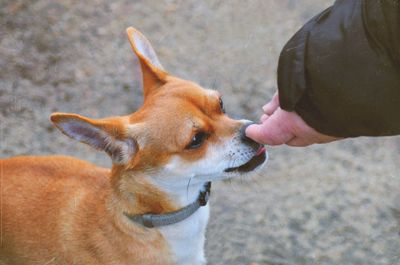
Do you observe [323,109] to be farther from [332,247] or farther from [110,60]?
[110,60]

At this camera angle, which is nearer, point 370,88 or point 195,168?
point 370,88

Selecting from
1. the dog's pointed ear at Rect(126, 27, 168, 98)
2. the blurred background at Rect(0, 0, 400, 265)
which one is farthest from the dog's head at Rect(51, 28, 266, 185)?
the blurred background at Rect(0, 0, 400, 265)

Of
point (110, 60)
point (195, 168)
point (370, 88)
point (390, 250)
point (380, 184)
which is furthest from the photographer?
point (110, 60)

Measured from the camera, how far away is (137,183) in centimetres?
278

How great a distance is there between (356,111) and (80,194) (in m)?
1.58

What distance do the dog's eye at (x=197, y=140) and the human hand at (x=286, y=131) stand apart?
25 cm

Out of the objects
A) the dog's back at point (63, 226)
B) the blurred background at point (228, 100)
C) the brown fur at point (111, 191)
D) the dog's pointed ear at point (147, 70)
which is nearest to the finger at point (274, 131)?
the brown fur at point (111, 191)

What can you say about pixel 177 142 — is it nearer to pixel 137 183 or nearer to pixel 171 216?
pixel 137 183

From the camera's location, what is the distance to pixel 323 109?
2324 mm

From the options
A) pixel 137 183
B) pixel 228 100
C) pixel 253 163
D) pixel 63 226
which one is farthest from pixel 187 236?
pixel 228 100

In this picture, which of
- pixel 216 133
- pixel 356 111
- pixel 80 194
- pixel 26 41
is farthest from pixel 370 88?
pixel 26 41

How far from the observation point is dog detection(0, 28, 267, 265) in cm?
273

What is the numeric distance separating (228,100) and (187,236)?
1799mm

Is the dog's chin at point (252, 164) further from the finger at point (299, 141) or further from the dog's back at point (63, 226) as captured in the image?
the dog's back at point (63, 226)
